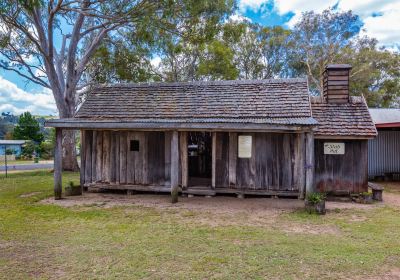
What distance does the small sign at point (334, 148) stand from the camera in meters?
10.6

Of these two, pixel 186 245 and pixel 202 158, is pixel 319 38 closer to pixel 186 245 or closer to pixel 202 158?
pixel 202 158

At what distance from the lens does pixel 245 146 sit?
1045cm

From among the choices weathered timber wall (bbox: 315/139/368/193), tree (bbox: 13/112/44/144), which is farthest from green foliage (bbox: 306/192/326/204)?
tree (bbox: 13/112/44/144)

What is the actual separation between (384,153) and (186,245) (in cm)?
1307

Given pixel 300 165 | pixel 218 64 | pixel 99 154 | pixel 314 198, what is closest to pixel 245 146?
pixel 300 165

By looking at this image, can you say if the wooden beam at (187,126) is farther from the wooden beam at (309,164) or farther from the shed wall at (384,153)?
the shed wall at (384,153)

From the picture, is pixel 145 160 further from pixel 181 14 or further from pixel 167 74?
pixel 167 74

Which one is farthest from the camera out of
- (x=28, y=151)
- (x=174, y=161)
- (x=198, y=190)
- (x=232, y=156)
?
(x=28, y=151)

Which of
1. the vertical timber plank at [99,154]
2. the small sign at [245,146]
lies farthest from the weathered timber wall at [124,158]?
the small sign at [245,146]

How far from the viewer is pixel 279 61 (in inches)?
1223

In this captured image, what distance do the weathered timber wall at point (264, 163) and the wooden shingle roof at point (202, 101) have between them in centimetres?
71

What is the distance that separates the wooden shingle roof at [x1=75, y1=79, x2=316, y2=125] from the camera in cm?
1062

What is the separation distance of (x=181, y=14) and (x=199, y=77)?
12.1 meters

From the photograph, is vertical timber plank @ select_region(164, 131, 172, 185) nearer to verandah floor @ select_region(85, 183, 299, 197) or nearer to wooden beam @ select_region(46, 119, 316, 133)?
verandah floor @ select_region(85, 183, 299, 197)
